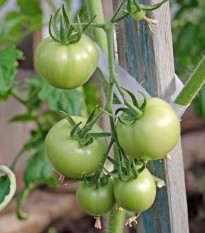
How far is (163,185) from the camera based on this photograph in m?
0.75

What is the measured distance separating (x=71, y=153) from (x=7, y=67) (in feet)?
2.25

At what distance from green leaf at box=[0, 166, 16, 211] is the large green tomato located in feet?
0.55

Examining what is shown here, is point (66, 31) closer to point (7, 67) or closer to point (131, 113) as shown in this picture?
point (131, 113)

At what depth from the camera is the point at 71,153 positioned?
1.94 feet

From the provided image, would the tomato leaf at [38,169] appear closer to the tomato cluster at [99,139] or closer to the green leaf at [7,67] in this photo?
the green leaf at [7,67]

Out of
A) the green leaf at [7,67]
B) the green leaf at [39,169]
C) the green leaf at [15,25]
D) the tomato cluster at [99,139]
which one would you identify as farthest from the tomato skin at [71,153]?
the green leaf at [15,25]

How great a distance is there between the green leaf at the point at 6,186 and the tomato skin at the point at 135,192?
140 mm

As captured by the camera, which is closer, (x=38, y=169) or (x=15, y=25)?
(x=38, y=169)

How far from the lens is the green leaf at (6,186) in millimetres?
613

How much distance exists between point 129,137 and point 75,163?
0.29 feet

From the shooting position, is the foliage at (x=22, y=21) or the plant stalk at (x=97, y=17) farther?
the foliage at (x=22, y=21)

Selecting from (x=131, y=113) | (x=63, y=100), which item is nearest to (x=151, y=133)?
(x=131, y=113)

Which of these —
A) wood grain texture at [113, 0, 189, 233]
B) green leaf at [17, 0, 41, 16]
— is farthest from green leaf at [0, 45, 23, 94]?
green leaf at [17, 0, 41, 16]

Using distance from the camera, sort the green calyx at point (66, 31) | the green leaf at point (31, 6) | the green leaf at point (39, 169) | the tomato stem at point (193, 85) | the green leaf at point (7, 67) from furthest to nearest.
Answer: the green leaf at point (31, 6) < the green leaf at point (39, 169) < the green leaf at point (7, 67) < the tomato stem at point (193, 85) < the green calyx at point (66, 31)
